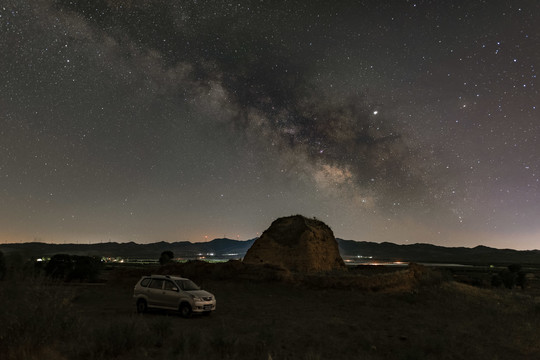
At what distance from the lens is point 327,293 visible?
2314cm

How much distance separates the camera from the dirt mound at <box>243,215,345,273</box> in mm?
30062

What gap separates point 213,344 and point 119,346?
8.35ft

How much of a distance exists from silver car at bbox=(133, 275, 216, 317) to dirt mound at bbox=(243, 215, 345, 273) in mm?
12685

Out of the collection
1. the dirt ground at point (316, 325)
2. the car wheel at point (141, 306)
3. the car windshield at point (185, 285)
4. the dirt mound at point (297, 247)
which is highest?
the dirt mound at point (297, 247)

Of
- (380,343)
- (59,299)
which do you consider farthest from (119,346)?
(380,343)

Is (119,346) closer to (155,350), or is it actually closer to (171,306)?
(155,350)

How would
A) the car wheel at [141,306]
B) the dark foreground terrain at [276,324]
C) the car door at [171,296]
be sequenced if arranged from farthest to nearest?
the car wheel at [141,306], the car door at [171,296], the dark foreground terrain at [276,324]

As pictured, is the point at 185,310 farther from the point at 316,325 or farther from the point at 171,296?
the point at 316,325

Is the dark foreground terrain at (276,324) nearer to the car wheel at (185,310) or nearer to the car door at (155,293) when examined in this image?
the car wheel at (185,310)

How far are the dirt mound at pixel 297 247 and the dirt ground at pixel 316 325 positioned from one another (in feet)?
18.1

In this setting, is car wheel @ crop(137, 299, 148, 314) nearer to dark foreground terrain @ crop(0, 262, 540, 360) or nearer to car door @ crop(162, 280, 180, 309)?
dark foreground terrain @ crop(0, 262, 540, 360)

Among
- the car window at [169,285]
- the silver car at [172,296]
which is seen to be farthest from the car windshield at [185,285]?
the car window at [169,285]

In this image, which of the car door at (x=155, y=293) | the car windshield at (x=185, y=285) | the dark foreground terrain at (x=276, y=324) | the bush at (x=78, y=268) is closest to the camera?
the dark foreground terrain at (x=276, y=324)

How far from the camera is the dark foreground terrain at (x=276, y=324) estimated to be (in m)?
8.80
